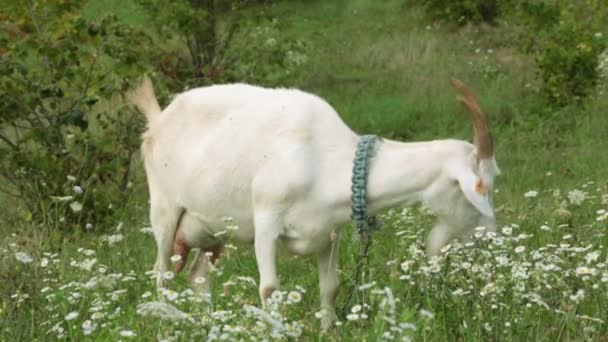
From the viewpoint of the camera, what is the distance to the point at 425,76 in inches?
543

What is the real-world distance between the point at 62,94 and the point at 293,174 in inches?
132

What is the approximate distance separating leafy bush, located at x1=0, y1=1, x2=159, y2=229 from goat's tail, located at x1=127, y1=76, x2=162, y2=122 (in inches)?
43.3

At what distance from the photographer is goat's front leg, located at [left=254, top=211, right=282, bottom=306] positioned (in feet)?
16.0

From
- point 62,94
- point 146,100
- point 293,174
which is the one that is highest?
point 146,100

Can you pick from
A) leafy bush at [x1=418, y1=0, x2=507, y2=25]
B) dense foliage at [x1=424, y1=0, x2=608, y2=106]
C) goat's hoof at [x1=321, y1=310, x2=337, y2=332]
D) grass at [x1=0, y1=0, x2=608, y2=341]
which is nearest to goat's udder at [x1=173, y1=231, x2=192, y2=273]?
grass at [x1=0, y1=0, x2=608, y2=341]

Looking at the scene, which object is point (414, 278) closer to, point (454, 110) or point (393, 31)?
point (454, 110)

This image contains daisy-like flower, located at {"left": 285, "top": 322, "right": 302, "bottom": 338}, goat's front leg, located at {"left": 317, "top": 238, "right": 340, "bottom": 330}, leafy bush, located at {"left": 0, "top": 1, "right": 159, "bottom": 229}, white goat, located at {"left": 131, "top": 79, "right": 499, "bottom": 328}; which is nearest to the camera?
daisy-like flower, located at {"left": 285, "top": 322, "right": 302, "bottom": 338}

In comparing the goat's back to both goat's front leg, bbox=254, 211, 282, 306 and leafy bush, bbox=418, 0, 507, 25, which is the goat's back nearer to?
goat's front leg, bbox=254, 211, 282, 306

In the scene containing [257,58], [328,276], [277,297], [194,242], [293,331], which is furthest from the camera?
[257,58]

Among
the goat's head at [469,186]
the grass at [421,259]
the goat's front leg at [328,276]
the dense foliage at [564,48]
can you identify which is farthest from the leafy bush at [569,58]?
the goat's head at [469,186]

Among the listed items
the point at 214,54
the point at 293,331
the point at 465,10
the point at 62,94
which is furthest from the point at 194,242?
the point at 465,10

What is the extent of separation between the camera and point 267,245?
4.89 metres

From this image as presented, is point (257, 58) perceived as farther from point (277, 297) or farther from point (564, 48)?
point (277, 297)

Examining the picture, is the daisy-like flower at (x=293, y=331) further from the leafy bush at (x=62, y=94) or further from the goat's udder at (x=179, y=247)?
the leafy bush at (x=62, y=94)
